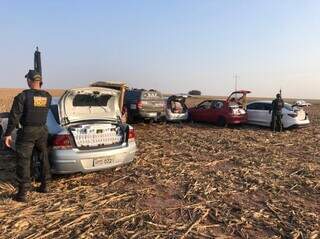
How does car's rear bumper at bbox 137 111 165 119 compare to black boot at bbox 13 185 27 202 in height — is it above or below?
above

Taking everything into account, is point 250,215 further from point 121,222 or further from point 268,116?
point 268,116

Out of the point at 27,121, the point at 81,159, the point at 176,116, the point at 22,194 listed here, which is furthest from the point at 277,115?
the point at 22,194

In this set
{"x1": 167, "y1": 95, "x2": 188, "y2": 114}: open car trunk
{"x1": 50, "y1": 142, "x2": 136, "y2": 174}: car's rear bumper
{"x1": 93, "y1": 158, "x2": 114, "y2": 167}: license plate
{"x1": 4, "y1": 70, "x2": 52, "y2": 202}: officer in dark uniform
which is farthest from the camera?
{"x1": 167, "y1": 95, "x2": 188, "y2": 114}: open car trunk

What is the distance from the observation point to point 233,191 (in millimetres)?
8109

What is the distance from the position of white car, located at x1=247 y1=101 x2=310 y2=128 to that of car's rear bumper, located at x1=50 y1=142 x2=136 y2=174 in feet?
42.1

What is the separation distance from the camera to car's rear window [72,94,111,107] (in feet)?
28.3

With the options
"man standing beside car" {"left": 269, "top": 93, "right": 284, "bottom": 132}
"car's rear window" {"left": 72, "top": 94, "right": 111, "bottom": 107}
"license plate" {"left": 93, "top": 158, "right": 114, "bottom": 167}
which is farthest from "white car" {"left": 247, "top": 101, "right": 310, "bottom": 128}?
"license plate" {"left": 93, "top": 158, "right": 114, "bottom": 167}

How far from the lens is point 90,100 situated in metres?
8.88

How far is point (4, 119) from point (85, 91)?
339 cm

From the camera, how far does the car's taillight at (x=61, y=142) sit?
7.95 meters

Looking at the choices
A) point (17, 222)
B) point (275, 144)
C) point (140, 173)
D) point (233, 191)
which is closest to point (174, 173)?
point (140, 173)

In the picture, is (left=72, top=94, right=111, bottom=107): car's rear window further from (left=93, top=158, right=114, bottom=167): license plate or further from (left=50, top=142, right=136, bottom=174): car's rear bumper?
(left=93, top=158, right=114, bottom=167): license plate

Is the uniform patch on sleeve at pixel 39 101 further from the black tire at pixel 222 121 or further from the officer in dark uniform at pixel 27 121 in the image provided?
the black tire at pixel 222 121

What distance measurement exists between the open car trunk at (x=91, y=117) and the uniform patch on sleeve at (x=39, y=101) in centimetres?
102
